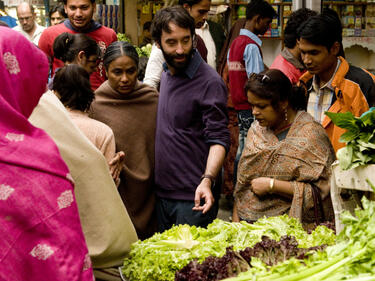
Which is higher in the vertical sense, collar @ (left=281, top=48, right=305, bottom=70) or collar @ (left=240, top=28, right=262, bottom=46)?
collar @ (left=240, top=28, right=262, bottom=46)

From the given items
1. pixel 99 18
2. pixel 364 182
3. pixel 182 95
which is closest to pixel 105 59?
pixel 182 95

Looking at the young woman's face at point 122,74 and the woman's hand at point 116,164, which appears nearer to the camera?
the woman's hand at point 116,164

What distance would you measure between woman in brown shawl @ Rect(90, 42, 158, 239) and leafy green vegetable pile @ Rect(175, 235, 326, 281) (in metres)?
1.63

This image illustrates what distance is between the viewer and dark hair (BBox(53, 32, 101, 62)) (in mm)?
4473

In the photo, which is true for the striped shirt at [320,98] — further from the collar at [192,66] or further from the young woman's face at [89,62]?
the young woman's face at [89,62]

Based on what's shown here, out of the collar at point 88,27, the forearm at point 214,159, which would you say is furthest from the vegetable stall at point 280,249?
the collar at point 88,27

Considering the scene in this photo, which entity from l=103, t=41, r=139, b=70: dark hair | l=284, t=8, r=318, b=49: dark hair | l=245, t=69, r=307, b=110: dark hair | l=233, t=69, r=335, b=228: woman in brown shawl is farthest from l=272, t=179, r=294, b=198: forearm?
l=284, t=8, r=318, b=49: dark hair

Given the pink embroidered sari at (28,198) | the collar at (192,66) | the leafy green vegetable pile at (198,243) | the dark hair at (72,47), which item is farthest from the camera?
the dark hair at (72,47)

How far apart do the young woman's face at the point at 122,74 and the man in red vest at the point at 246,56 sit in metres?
2.08

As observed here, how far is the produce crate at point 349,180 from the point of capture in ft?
6.95

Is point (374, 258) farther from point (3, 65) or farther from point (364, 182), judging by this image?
point (3, 65)

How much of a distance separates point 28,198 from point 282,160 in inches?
80.4

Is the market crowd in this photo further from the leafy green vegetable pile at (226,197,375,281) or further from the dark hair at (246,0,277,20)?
the dark hair at (246,0,277,20)

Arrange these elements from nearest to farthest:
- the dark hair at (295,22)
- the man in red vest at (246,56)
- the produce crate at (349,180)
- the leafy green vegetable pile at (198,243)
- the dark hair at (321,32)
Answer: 1. the produce crate at (349,180)
2. the leafy green vegetable pile at (198,243)
3. the dark hair at (321,32)
4. the dark hair at (295,22)
5. the man in red vest at (246,56)
